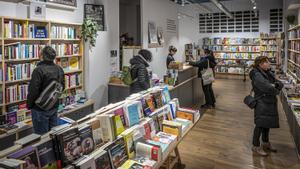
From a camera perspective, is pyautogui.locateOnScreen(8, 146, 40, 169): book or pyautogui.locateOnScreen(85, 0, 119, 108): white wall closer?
pyautogui.locateOnScreen(8, 146, 40, 169): book

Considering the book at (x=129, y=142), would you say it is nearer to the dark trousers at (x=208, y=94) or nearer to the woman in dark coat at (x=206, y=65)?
the woman in dark coat at (x=206, y=65)

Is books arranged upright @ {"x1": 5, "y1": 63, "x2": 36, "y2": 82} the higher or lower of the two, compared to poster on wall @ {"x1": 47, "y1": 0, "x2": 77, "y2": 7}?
lower

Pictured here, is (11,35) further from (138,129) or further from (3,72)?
(138,129)

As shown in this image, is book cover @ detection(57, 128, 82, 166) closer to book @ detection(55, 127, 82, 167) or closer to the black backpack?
book @ detection(55, 127, 82, 167)

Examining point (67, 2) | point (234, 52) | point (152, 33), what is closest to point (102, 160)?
point (67, 2)

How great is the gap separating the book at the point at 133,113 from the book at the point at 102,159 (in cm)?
55

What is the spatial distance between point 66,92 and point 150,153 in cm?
343

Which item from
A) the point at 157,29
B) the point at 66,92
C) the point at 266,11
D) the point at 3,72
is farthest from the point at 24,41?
the point at 266,11

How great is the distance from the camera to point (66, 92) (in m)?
5.32

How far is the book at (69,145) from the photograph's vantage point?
1802 millimetres

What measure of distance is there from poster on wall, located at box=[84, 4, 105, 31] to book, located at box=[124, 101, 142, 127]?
12.0 ft

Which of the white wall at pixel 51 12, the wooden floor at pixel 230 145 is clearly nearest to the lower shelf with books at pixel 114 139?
the wooden floor at pixel 230 145

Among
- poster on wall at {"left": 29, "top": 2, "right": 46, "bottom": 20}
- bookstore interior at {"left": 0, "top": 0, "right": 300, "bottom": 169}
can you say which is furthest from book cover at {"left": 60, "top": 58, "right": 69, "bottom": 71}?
poster on wall at {"left": 29, "top": 2, "right": 46, "bottom": 20}

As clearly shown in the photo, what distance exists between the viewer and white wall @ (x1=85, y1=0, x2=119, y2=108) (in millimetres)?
5823
